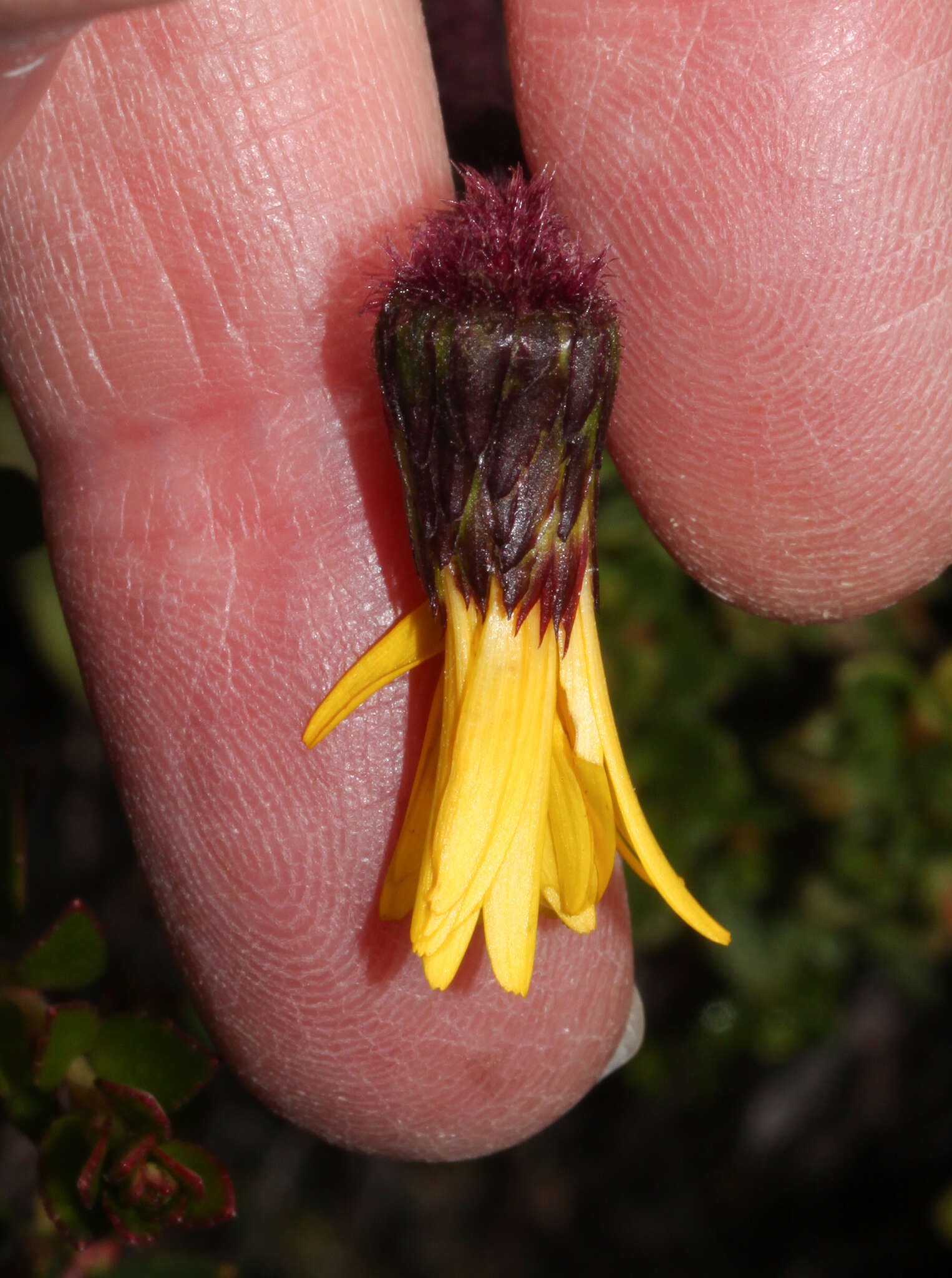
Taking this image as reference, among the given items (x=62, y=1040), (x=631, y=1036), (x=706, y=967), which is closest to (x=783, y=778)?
(x=706, y=967)

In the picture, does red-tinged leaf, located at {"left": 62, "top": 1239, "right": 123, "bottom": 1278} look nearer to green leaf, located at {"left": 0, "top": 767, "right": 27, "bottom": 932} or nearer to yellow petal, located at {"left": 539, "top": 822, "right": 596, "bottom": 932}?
green leaf, located at {"left": 0, "top": 767, "right": 27, "bottom": 932}

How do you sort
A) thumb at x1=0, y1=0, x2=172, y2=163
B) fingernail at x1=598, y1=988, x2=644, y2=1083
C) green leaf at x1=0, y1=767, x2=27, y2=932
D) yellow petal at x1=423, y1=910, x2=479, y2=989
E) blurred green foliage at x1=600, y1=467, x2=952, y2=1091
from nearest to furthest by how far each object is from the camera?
yellow petal at x1=423, y1=910, x2=479, y2=989 → thumb at x1=0, y1=0, x2=172, y2=163 → green leaf at x1=0, y1=767, x2=27, y2=932 → fingernail at x1=598, y1=988, x2=644, y2=1083 → blurred green foliage at x1=600, y1=467, x2=952, y2=1091

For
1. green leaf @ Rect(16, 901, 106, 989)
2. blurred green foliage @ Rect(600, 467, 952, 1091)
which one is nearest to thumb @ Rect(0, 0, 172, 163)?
green leaf @ Rect(16, 901, 106, 989)

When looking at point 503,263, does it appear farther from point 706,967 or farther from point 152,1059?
point 706,967

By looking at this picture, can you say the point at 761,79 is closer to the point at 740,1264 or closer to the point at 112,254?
the point at 112,254

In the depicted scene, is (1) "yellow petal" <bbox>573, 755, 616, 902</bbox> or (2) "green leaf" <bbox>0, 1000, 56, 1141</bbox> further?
(2) "green leaf" <bbox>0, 1000, 56, 1141</bbox>

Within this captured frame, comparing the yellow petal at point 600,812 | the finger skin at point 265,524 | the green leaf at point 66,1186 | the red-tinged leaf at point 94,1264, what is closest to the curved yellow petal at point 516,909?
the yellow petal at point 600,812

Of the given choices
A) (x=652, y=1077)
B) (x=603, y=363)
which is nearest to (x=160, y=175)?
(x=603, y=363)
